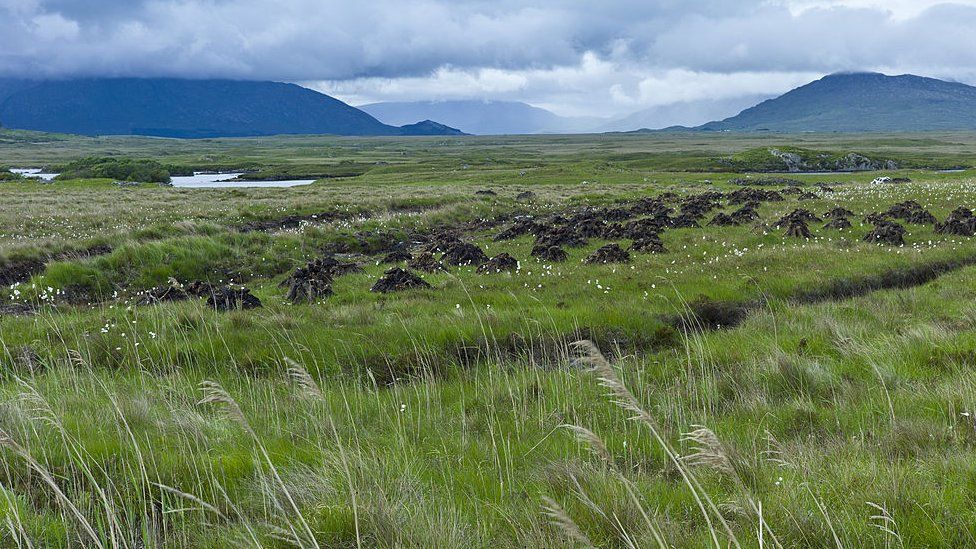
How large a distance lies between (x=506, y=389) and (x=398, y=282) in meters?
9.03

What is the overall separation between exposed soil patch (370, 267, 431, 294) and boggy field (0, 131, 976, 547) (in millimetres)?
86

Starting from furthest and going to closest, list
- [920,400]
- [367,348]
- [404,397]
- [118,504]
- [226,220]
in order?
1. [226,220]
2. [367,348]
3. [404,397]
4. [920,400]
5. [118,504]

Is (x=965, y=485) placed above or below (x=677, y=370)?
above

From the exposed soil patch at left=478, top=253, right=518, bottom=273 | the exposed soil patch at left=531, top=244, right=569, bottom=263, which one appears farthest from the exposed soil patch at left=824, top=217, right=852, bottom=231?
the exposed soil patch at left=478, top=253, right=518, bottom=273

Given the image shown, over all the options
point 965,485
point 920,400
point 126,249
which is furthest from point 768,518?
point 126,249

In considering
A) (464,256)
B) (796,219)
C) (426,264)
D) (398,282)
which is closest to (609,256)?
(464,256)

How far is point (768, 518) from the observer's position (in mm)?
3891

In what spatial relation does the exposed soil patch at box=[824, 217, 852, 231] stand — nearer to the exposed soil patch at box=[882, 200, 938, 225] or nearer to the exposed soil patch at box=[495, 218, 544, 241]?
the exposed soil patch at box=[882, 200, 938, 225]

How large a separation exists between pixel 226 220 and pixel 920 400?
32.2 metres

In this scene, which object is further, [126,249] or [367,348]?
[126,249]

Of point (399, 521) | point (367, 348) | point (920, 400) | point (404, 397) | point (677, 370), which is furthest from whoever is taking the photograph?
point (367, 348)

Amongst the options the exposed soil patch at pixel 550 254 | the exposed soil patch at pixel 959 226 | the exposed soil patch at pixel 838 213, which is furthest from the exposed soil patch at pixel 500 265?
the exposed soil patch at pixel 959 226

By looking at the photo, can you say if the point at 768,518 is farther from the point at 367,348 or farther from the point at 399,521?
the point at 367,348

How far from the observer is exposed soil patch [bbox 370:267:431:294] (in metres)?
16.1
